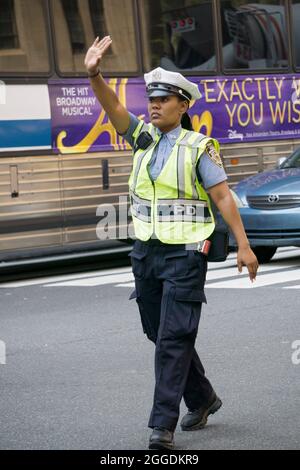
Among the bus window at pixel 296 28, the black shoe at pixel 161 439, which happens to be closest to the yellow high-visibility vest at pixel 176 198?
the black shoe at pixel 161 439

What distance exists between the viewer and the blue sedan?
13945 mm

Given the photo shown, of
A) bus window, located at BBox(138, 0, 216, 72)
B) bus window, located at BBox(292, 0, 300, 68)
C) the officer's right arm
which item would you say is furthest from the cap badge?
bus window, located at BBox(292, 0, 300, 68)

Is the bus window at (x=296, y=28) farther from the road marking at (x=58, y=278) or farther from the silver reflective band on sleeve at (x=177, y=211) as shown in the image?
the silver reflective band on sleeve at (x=177, y=211)

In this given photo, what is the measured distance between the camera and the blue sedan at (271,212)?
1395 cm

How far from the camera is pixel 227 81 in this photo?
54.7 ft

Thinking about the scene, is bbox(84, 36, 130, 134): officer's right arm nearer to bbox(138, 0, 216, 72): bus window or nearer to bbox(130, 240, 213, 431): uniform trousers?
bbox(130, 240, 213, 431): uniform trousers

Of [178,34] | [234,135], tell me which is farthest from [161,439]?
[234,135]

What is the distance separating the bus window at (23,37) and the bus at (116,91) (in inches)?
0.5

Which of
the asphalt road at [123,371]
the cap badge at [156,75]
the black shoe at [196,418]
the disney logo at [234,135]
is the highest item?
the cap badge at [156,75]

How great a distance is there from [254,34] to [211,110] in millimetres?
1403

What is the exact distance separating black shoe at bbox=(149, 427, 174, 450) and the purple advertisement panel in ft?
29.2

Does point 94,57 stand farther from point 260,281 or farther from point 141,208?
point 260,281

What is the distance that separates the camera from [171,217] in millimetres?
6215

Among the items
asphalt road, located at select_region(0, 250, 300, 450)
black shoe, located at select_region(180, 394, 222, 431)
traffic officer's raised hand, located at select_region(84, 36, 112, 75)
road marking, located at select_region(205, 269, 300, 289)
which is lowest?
road marking, located at select_region(205, 269, 300, 289)
